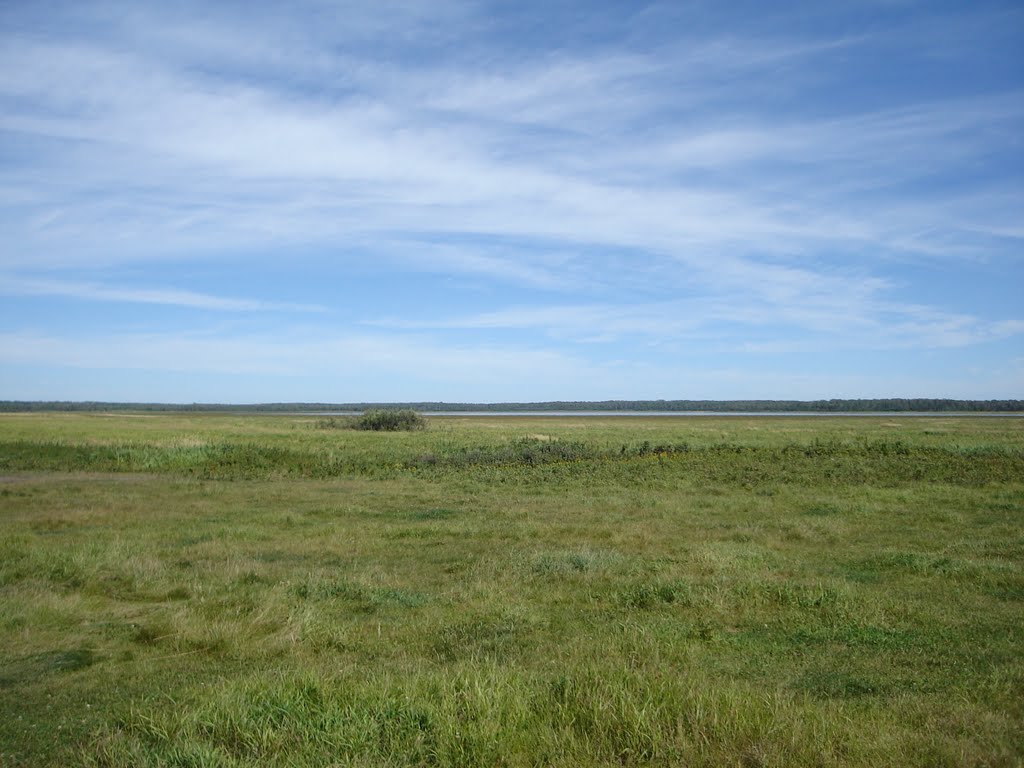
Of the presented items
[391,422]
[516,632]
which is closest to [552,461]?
[516,632]

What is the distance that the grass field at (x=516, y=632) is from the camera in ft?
18.4

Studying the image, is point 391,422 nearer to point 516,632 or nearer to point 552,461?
point 552,461

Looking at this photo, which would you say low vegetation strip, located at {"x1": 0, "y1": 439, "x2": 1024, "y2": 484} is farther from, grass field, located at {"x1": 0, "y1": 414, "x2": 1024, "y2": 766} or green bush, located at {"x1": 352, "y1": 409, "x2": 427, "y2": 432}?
green bush, located at {"x1": 352, "y1": 409, "x2": 427, "y2": 432}

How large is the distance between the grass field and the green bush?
55615 mm

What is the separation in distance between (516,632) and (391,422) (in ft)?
237

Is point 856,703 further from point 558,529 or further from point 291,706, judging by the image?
point 558,529

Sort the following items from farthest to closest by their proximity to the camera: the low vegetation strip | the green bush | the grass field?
1. the green bush
2. the low vegetation strip
3. the grass field

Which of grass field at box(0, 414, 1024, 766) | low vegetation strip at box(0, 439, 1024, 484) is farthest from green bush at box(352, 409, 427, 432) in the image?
grass field at box(0, 414, 1024, 766)

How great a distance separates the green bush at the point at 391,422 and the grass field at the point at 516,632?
55.6m

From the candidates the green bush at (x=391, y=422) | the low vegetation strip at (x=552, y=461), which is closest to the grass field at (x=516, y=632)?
the low vegetation strip at (x=552, y=461)

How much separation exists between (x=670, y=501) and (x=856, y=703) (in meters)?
16.0

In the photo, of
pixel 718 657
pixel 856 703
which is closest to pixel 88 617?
pixel 718 657

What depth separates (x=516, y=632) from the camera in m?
9.20

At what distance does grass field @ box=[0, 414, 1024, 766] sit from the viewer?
5613 mm
